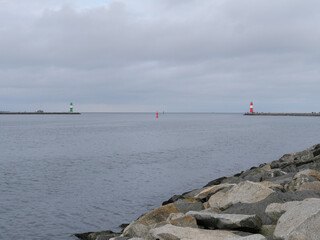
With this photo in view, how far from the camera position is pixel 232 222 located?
6.55m

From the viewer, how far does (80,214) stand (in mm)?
13125

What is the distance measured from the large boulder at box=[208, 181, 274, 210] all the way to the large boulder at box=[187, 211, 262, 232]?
4.76ft

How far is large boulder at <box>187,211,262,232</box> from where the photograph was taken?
21.2 feet

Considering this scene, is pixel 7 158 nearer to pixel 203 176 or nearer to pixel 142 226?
pixel 203 176

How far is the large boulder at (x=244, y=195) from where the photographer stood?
811 centimetres

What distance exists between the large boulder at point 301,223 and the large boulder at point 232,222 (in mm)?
518

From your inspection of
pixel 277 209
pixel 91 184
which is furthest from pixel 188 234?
pixel 91 184

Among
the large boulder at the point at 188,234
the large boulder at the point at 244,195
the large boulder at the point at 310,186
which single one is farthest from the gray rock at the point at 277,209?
the large boulder at the point at 310,186

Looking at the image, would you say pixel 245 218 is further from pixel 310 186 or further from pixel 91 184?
pixel 91 184

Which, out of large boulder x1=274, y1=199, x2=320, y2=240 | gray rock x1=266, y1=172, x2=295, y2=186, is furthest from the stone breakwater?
gray rock x1=266, y1=172, x2=295, y2=186

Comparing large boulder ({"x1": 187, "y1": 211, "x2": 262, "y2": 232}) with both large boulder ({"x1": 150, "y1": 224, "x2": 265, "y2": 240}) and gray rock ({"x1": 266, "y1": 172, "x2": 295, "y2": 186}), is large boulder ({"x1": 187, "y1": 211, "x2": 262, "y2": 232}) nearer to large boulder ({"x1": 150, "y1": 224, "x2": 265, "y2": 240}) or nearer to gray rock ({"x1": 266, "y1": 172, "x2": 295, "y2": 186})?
large boulder ({"x1": 150, "y1": 224, "x2": 265, "y2": 240})

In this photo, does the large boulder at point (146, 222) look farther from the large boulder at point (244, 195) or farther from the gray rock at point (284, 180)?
the gray rock at point (284, 180)

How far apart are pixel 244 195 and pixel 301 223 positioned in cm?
282

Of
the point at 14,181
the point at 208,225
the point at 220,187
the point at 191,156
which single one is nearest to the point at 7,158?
the point at 14,181
